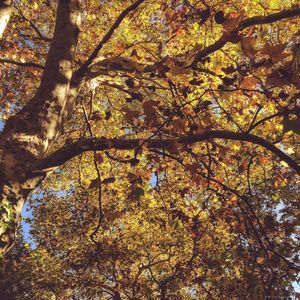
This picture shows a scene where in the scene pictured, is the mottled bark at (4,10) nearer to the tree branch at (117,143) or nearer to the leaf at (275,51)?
the tree branch at (117,143)

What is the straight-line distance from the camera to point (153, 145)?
391 cm

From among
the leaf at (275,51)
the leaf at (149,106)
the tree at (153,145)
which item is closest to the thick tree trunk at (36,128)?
the tree at (153,145)

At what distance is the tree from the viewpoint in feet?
11.7

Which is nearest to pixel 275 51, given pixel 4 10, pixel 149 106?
pixel 149 106

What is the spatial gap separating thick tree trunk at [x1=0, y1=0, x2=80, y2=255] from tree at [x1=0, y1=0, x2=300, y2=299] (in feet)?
0.05

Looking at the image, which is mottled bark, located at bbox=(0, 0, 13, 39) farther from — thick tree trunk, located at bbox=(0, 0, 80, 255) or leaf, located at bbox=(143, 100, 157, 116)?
leaf, located at bbox=(143, 100, 157, 116)

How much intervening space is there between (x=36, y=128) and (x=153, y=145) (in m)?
1.31

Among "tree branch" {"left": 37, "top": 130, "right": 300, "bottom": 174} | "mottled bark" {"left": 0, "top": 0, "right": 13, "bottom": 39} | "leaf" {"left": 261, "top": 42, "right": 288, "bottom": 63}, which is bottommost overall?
"leaf" {"left": 261, "top": 42, "right": 288, "bottom": 63}

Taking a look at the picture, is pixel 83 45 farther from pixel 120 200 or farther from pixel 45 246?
pixel 45 246

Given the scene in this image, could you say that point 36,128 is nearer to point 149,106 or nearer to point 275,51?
point 149,106

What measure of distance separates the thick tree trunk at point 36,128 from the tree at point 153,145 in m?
0.02

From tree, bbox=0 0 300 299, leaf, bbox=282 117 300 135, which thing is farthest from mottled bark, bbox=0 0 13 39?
leaf, bbox=282 117 300 135

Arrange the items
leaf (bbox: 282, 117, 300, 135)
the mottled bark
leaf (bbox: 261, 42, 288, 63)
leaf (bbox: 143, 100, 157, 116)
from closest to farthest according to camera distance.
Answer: leaf (bbox: 282, 117, 300, 135) < leaf (bbox: 261, 42, 288, 63) < leaf (bbox: 143, 100, 157, 116) < the mottled bark

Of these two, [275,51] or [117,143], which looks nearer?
[275,51]
